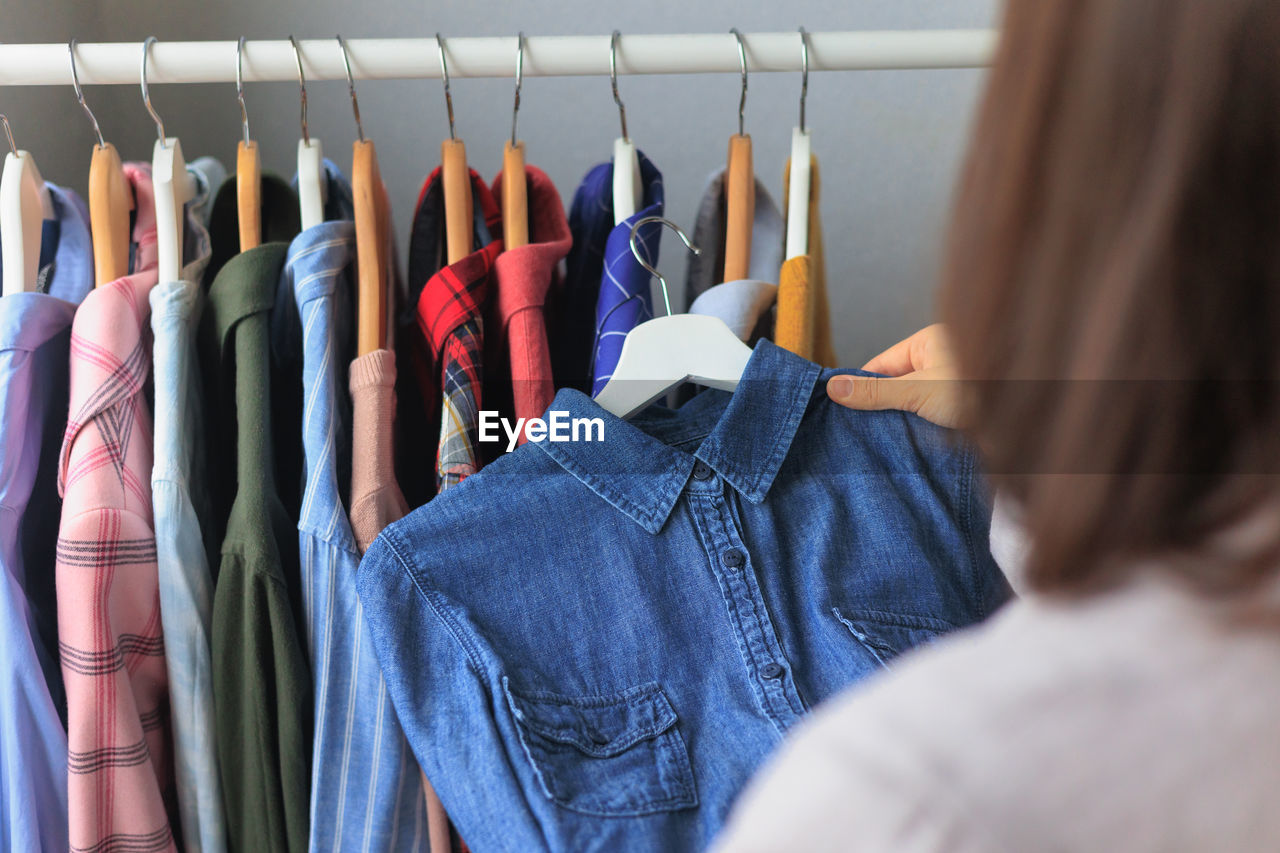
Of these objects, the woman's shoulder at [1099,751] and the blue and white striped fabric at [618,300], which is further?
the blue and white striped fabric at [618,300]

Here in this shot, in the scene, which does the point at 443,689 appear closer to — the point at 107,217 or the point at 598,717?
the point at 598,717

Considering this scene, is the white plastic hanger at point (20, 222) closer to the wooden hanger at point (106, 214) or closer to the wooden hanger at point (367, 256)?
the wooden hanger at point (106, 214)

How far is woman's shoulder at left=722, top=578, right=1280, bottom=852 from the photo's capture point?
0.97ft

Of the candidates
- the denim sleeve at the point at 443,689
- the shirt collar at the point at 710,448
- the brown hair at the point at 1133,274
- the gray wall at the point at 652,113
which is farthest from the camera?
the gray wall at the point at 652,113

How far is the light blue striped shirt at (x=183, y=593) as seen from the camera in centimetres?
66

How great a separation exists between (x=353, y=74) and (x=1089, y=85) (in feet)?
2.04

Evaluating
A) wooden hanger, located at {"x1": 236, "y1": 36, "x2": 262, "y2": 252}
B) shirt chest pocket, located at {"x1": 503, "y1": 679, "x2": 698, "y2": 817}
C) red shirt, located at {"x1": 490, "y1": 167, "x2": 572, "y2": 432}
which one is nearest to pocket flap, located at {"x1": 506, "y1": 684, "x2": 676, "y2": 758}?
shirt chest pocket, located at {"x1": 503, "y1": 679, "x2": 698, "y2": 817}

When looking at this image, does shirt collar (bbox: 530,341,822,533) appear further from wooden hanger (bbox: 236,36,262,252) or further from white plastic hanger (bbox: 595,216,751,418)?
wooden hanger (bbox: 236,36,262,252)

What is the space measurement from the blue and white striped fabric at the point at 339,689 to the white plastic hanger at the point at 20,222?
228mm

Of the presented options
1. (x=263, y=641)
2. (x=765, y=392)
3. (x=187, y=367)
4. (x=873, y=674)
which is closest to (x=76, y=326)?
(x=187, y=367)

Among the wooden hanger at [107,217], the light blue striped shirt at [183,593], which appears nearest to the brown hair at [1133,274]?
the light blue striped shirt at [183,593]

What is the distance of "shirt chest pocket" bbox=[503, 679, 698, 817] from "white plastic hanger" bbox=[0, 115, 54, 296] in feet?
1.62

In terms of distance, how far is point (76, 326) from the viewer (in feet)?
2.26

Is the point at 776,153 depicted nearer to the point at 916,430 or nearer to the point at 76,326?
the point at 916,430
